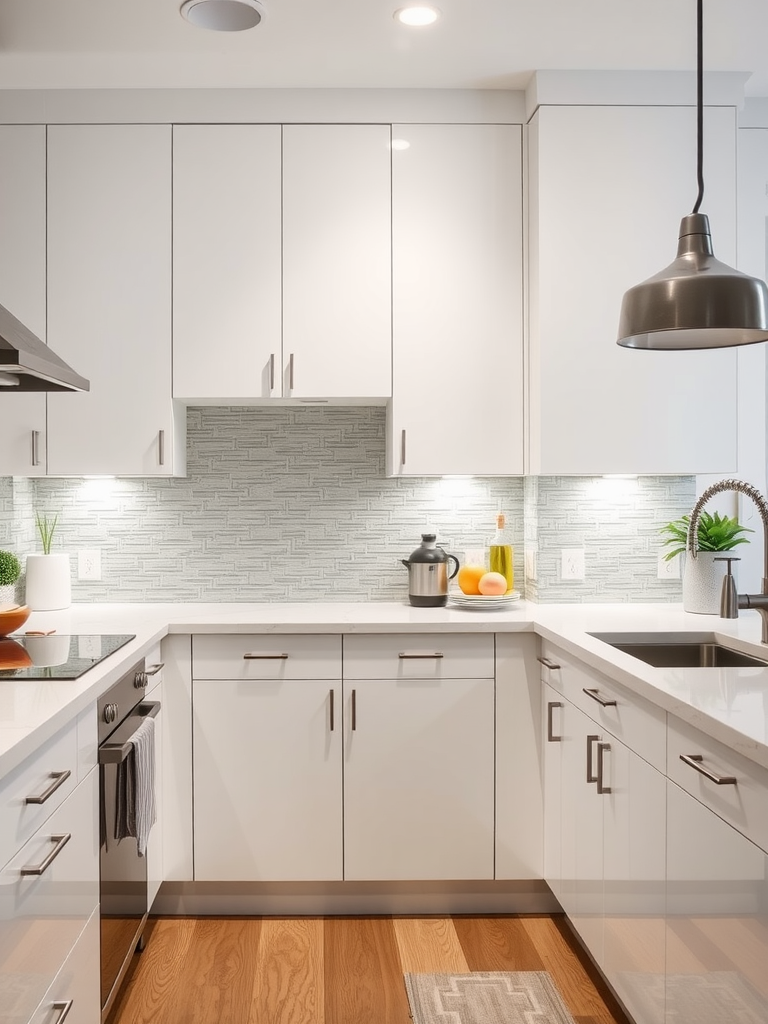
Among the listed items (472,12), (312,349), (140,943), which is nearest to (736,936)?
(140,943)

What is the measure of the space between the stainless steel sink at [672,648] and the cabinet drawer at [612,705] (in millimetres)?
156

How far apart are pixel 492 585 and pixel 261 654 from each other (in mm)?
805

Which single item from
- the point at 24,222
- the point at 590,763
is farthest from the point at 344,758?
the point at 24,222

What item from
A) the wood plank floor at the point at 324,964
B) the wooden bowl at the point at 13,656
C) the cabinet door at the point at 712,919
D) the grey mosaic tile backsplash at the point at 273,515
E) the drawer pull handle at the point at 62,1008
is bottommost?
the wood plank floor at the point at 324,964

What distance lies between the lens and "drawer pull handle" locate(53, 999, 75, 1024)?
1.66 metres

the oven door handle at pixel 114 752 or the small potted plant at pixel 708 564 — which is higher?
the small potted plant at pixel 708 564

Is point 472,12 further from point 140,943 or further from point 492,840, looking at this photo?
point 140,943

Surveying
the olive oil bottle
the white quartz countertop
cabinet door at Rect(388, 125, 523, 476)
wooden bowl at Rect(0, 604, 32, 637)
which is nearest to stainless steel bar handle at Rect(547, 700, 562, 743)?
the white quartz countertop

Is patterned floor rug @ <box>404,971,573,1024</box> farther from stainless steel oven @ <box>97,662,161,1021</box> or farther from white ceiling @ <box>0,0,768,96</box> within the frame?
white ceiling @ <box>0,0,768,96</box>

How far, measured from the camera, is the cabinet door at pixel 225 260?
306cm

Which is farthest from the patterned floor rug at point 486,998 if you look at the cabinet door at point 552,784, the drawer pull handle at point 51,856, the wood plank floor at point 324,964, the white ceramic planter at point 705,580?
the white ceramic planter at point 705,580

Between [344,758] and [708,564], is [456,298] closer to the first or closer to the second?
[708,564]

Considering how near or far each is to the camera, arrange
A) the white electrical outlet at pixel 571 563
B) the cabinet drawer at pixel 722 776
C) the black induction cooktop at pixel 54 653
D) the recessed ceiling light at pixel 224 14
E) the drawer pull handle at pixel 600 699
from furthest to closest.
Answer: the white electrical outlet at pixel 571 563 → the recessed ceiling light at pixel 224 14 → the drawer pull handle at pixel 600 699 → the black induction cooktop at pixel 54 653 → the cabinet drawer at pixel 722 776

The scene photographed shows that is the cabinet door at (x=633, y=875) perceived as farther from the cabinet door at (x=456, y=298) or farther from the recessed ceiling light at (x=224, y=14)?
the recessed ceiling light at (x=224, y=14)
